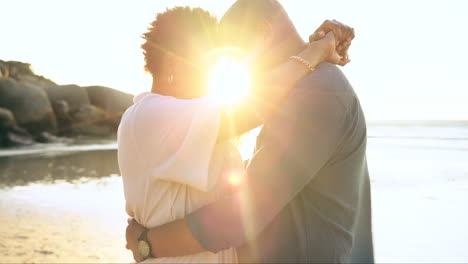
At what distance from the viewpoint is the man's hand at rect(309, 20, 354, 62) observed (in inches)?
74.8

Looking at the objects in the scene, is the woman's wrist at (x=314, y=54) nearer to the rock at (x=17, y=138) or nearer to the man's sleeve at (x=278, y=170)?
the man's sleeve at (x=278, y=170)

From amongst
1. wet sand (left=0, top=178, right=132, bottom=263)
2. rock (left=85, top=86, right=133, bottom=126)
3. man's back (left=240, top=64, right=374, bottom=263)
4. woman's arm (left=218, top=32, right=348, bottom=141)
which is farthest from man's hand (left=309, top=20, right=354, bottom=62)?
rock (left=85, top=86, right=133, bottom=126)

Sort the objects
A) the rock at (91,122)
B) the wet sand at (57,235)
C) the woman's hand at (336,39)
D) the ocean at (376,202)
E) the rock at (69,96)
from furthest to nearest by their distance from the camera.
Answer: the rock at (69,96) < the rock at (91,122) < the ocean at (376,202) < the wet sand at (57,235) < the woman's hand at (336,39)

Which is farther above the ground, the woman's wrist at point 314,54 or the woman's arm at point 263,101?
the woman's wrist at point 314,54

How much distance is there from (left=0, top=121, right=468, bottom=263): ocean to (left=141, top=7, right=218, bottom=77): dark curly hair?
575mm

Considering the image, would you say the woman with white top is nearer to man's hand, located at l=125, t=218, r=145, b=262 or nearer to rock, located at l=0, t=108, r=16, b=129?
man's hand, located at l=125, t=218, r=145, b=262

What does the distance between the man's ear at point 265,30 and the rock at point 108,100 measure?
2754cm

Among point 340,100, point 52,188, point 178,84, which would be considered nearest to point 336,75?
point 340,100

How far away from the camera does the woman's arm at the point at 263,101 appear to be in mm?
1602

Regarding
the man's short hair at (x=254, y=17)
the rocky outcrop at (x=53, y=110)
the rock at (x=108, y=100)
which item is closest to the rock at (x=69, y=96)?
the rocky outcrop at (x=53, y=110)

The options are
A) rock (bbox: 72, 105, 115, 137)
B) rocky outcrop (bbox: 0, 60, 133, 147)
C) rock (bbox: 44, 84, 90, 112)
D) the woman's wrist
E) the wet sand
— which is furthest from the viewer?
rock (bbox: 44, 84, 90, 112)

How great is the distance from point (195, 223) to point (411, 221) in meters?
6.12

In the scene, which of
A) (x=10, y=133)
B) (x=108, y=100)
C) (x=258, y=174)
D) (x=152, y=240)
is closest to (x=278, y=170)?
(x=258, y=174)

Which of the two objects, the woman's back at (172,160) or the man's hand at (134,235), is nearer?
the woman's back at (172,160)
